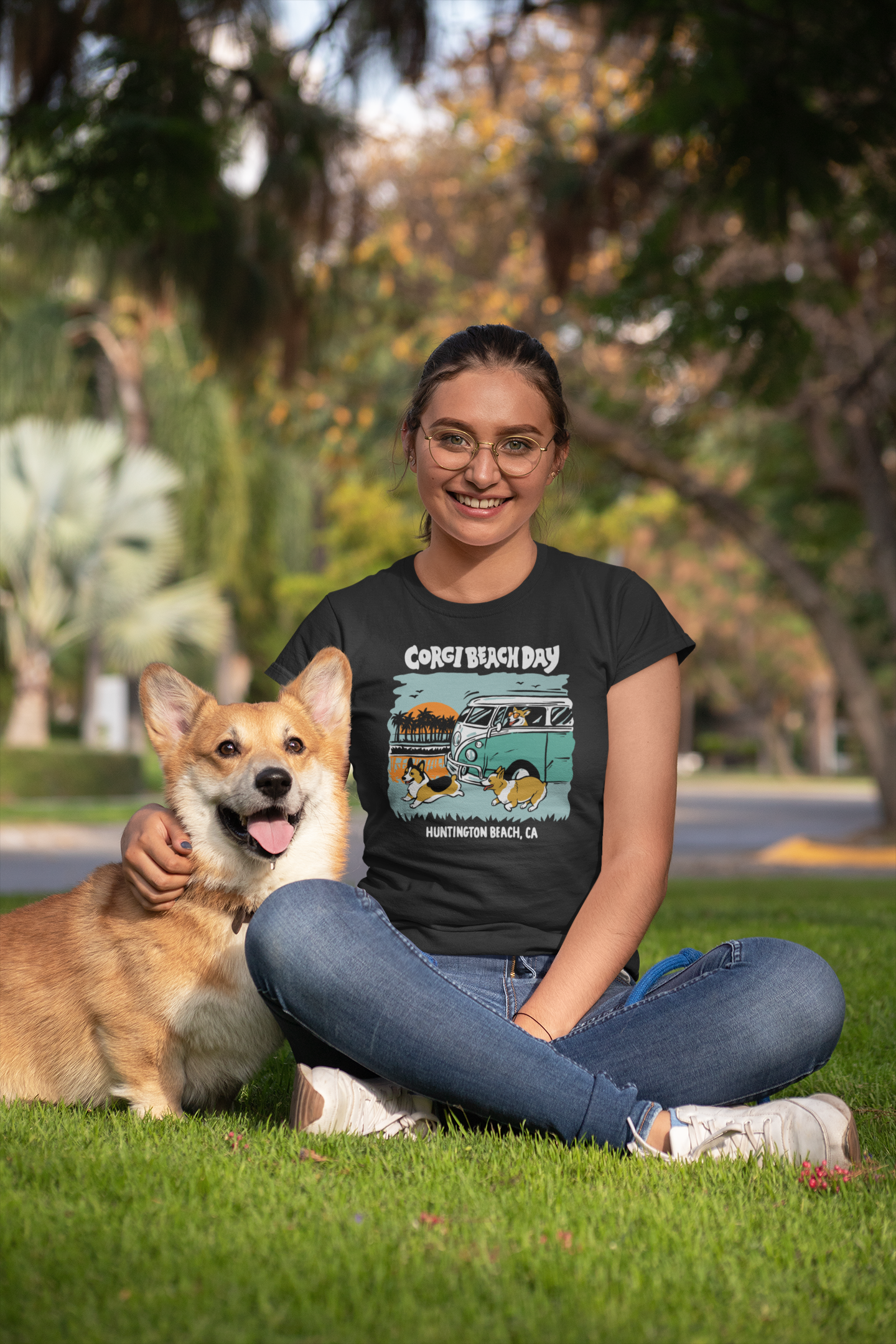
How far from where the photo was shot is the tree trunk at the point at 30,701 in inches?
853

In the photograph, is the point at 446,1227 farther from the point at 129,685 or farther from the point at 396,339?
the point at 129,685

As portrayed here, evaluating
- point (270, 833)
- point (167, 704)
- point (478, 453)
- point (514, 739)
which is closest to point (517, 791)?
point (514, 739)

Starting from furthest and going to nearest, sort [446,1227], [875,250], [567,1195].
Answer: [875,250], [567,1195], [446,1227]

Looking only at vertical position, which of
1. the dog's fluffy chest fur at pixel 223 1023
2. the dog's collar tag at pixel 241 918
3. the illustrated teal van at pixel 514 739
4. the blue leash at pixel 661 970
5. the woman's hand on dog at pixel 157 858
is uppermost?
the illustrated teal van at pixel 514 739

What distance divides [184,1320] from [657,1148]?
3.76 ft

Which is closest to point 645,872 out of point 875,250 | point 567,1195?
point 567,1195

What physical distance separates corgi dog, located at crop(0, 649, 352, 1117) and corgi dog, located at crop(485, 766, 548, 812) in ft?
1.49

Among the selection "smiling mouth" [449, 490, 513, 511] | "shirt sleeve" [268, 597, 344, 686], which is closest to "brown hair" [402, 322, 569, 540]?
"smiling mouth" [449, 490, 513, 511]

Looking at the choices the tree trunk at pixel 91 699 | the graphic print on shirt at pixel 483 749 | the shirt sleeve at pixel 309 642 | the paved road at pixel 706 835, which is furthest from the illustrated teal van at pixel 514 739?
the tree trunk at pixel 91 699

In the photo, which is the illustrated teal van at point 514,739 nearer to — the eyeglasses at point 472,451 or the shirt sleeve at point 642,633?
the shirt sleeve at point 642,633

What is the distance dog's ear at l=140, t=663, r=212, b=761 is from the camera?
3268 millimetres

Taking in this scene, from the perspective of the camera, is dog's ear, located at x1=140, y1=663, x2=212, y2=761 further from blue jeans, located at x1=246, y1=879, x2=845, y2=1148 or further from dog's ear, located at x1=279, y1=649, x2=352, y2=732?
blue jeans, located at x1=246, y1=879, x2=845, y2=1148

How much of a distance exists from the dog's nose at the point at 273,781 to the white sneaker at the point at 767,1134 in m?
1.12

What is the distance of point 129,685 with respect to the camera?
3356 cm
